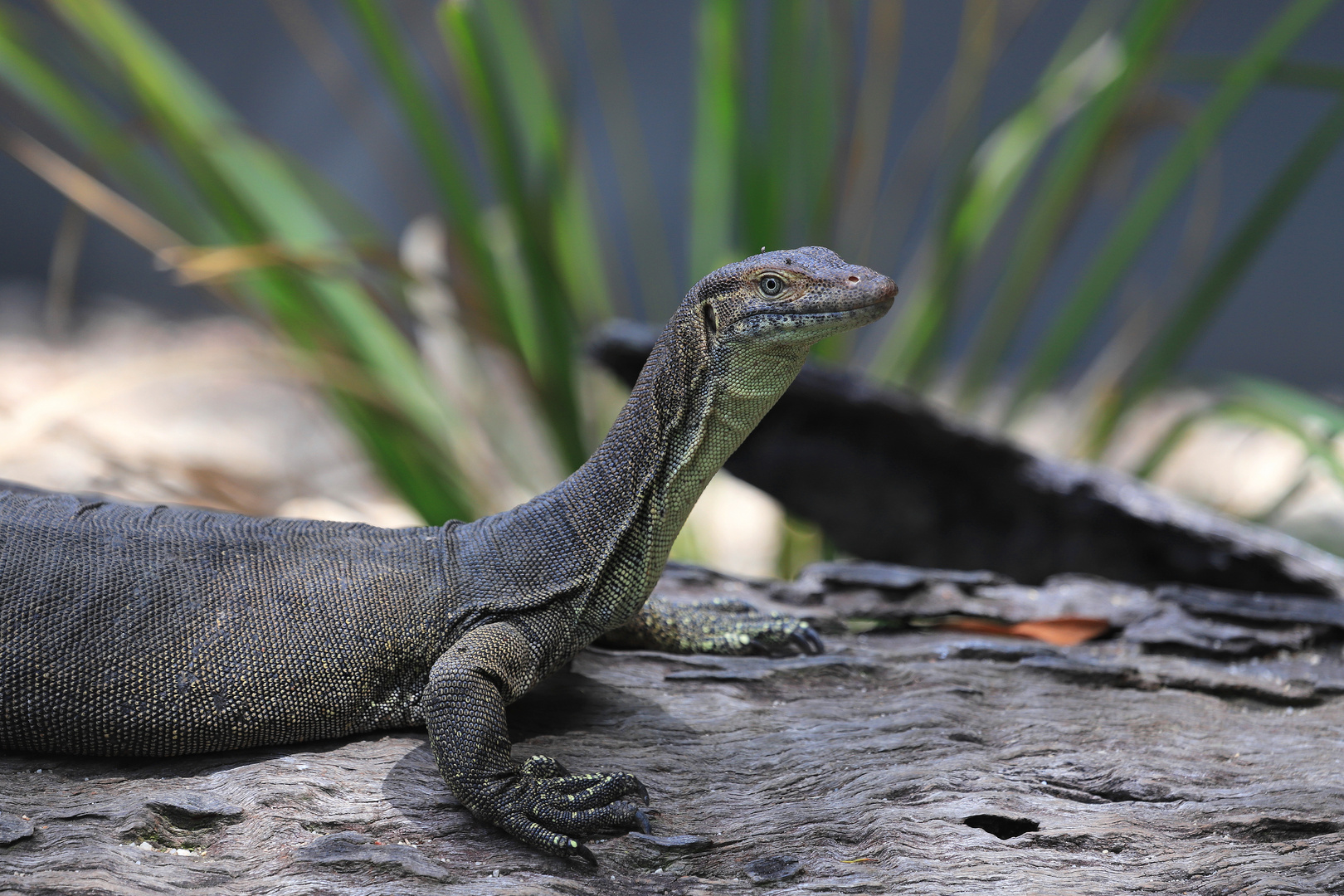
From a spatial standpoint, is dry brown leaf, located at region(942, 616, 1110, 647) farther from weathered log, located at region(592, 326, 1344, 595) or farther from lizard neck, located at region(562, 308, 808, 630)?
lizard neck, located at region(562, 308, 808, 630)

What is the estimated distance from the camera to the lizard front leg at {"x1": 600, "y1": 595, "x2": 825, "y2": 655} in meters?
3.35

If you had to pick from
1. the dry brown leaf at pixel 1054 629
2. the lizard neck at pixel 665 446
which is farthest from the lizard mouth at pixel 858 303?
the dry brown leaf at pixel 1054 629

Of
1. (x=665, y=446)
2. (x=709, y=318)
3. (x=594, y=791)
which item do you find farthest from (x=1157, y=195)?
(x=594, y=791)

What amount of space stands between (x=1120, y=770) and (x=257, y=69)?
35.5ft

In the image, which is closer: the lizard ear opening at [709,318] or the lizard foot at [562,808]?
the lizard foot at [562,808]

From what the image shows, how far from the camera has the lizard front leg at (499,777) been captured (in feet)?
7.81

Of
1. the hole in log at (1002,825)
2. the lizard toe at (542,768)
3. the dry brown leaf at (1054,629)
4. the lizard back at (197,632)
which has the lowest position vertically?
the hole in log at (1002,825)

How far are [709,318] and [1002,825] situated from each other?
4.96 ft

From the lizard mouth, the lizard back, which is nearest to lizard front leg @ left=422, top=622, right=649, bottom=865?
the lizard back

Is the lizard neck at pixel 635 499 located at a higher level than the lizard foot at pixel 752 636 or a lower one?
higher

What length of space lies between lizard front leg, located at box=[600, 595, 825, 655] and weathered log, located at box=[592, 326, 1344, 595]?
0.97 meters

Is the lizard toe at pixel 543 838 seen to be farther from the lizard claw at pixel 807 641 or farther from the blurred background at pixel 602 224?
the blurred background at pixel 602 224

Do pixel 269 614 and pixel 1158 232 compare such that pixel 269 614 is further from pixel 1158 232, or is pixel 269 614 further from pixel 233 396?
pixel 1158 232

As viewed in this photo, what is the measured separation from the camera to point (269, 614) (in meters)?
2.62
